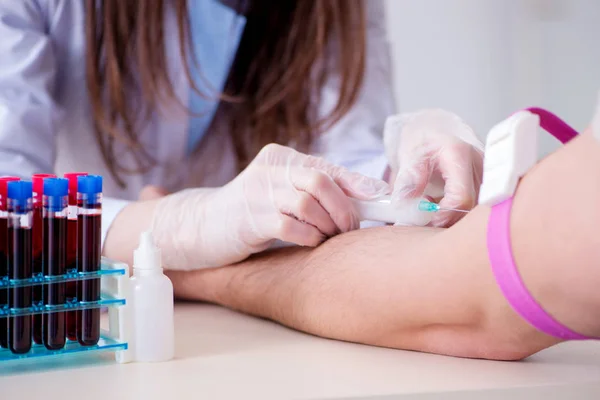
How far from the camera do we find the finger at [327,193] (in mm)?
933

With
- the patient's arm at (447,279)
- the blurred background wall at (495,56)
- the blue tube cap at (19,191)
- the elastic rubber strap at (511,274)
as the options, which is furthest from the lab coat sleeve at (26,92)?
the blurred background wall at (495,56)

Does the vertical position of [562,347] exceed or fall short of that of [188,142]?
it falls short

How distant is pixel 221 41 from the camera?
151cm

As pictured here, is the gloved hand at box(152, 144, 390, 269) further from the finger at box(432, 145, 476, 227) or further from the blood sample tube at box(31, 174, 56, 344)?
the blood sample tube at box(31, 174, 56, 344)

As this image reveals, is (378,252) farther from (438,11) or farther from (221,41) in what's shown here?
(438,11)

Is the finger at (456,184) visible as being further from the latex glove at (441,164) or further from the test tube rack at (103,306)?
the test tube rack at (103,306)

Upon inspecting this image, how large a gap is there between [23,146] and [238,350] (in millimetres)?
643

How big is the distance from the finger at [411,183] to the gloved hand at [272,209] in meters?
0.03

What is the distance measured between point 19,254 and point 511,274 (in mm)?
461

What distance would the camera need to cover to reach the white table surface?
0.67m

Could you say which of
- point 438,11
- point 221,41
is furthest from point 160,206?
point 438,11

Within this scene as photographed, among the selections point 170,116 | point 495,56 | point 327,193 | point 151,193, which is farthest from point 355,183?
point 495,56

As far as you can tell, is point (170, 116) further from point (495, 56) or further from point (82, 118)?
point (495, 56)

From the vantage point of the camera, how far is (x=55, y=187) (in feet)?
2.45
